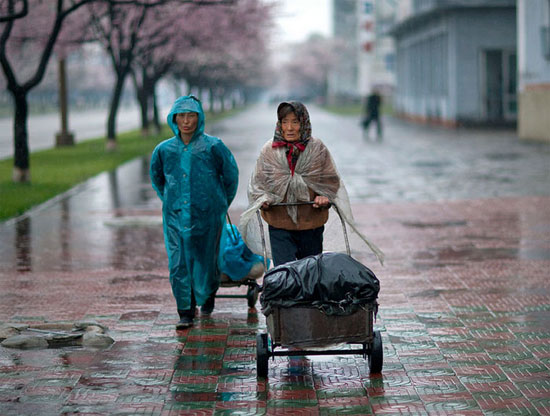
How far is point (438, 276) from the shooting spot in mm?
9289

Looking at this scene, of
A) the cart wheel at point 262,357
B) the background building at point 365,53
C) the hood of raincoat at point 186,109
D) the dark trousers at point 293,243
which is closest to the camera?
the cart wheel at point 262,357

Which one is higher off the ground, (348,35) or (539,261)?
(348,35)

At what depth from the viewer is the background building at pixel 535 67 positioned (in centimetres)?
3025

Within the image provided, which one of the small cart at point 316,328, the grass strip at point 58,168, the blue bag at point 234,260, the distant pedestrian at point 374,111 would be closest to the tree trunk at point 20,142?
the grass strip at point 58,168

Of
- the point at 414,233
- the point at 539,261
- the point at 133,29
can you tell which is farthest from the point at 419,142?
the point at 539,261

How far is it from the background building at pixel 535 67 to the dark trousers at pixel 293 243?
24.5 m

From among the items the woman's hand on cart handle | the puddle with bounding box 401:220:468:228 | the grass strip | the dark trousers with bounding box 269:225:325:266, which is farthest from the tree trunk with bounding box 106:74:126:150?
the woman's hand on cart handle

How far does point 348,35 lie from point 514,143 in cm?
9768

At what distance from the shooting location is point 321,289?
5.70 m

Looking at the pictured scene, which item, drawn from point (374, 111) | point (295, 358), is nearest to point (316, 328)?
point (295, 358)

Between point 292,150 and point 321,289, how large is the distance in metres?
1.07

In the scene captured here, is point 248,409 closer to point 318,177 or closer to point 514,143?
point 318,177

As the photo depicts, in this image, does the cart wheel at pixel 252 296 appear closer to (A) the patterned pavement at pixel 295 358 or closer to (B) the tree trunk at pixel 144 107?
(A) the patterned pavement at pixel 295 358

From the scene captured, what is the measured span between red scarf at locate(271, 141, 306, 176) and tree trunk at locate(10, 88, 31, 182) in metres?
12.6
